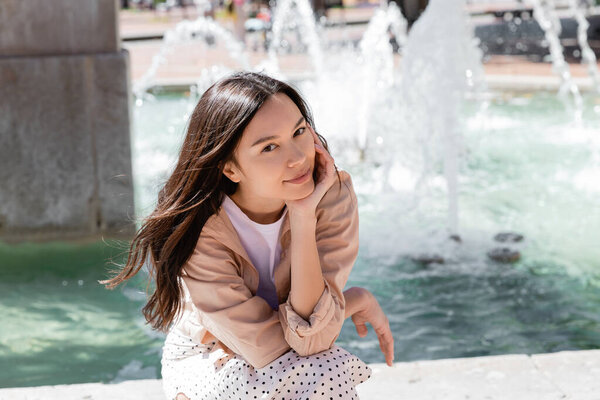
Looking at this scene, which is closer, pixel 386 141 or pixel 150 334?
pixel 150 334

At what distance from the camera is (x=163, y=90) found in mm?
10016

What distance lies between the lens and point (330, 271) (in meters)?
2.11

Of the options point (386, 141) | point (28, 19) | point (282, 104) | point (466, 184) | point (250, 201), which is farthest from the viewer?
point (386, 141)

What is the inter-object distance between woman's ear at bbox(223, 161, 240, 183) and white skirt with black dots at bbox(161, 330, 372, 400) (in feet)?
1.44

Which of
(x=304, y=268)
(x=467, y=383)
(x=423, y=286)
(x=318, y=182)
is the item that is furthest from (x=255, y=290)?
(x=423, y=286)

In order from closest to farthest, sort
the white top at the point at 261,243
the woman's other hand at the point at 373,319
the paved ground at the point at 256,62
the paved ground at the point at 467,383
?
the white top at the point at 261,243
the woman's other hand at the point at 373,319
the paved ground at the point at 467,383
the paved ground at the point at 256,62

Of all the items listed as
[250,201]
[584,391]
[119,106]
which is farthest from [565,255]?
[250,201]

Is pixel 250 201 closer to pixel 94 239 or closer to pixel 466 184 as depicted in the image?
pixel 94 239

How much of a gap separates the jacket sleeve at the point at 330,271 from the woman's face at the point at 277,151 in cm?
17

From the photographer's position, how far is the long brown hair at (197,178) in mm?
1974

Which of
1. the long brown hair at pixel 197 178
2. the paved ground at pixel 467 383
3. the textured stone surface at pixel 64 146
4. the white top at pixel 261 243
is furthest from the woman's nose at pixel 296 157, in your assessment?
the textured stone surface at pixel 64 146

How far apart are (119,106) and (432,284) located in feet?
6.05

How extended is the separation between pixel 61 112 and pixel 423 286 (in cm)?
206

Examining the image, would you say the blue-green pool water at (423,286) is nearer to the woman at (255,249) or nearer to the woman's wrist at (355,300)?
the woman at (255,249)
